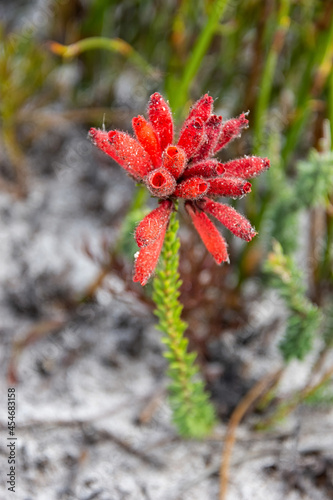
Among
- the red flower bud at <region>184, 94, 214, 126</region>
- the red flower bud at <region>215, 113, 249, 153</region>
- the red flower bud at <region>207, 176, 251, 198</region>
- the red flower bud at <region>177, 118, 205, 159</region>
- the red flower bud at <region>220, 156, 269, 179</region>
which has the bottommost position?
the red flower bud at <region>207, 176, 251, 198</region>

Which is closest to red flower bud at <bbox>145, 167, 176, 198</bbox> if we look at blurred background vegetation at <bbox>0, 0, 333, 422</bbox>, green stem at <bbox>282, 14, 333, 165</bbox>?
blurred background vegetation at <bbox>0, 0, 333, 422</bbox>

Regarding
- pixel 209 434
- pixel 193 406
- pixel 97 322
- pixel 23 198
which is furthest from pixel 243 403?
pixel 23 198

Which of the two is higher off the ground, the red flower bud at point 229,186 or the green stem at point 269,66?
the green stem at point 269,66

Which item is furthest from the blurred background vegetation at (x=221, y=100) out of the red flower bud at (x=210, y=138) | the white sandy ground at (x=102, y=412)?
the red flower bud at (x=210, y=138)

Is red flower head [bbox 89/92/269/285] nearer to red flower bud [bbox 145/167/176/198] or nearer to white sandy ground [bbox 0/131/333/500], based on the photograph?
red flower bud [bbox 145/167/176/198]

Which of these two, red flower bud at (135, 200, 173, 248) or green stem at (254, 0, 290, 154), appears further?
green stem at (254, 0, 290, 154)

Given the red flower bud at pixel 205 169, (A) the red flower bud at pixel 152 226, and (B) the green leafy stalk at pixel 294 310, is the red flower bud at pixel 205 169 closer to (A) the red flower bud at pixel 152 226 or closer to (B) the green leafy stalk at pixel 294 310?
(A) the red flower bud at pixel 152 226

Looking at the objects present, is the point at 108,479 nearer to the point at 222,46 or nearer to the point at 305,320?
the point at 305,320
